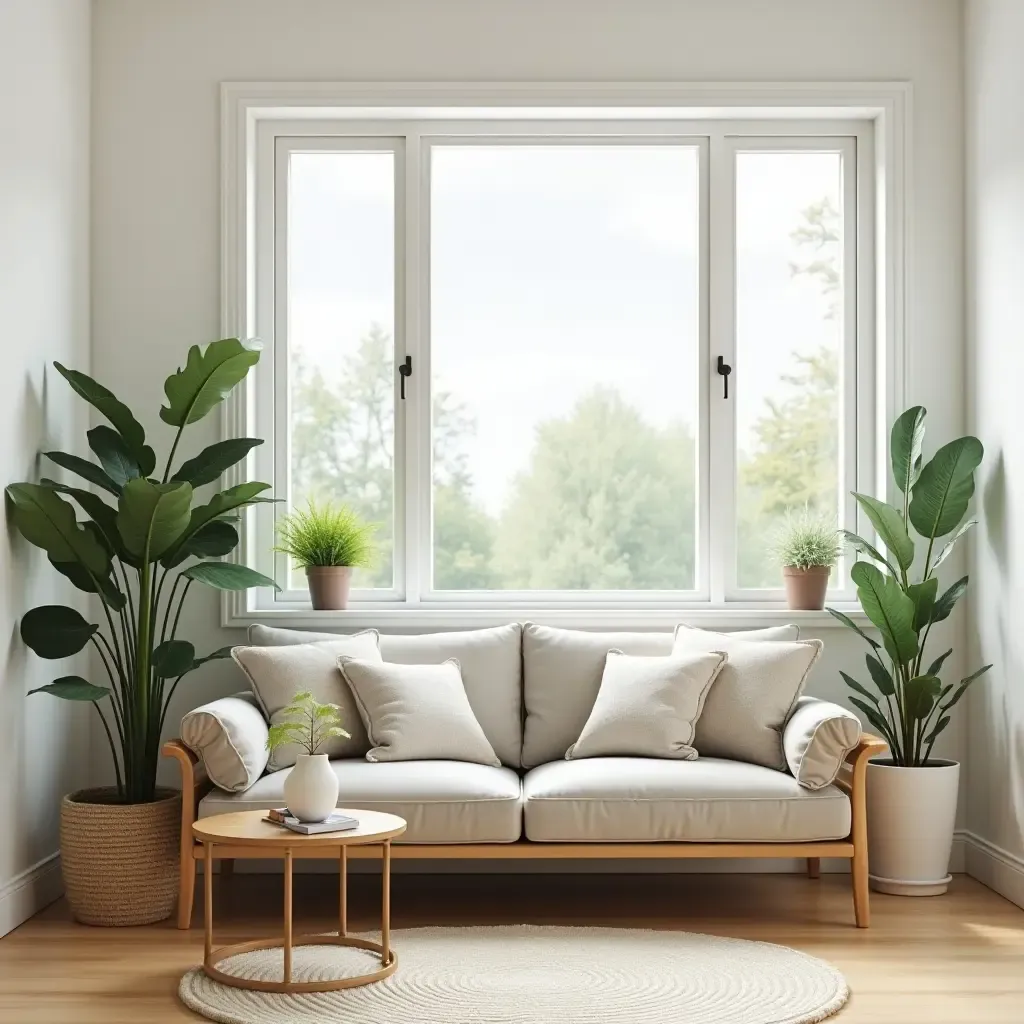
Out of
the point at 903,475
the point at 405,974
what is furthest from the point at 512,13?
the point at 405,974

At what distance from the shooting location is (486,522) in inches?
195

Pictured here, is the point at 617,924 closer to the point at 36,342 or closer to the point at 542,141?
the point at 36,342

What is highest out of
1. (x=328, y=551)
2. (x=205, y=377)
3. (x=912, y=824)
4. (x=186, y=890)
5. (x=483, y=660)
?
(x=205, y=377)

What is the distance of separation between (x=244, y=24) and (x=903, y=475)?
2.94 meters

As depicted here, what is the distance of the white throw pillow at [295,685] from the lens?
4129 millimetres

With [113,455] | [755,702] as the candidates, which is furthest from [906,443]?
[113,455]

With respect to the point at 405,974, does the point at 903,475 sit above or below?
above

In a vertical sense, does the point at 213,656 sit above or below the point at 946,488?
below

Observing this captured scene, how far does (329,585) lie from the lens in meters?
4.63

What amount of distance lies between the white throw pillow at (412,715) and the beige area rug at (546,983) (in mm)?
576

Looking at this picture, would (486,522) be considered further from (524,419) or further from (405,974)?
(405,974)

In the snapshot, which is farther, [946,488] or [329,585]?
[329,585]

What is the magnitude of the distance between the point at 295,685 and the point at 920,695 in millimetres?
2085

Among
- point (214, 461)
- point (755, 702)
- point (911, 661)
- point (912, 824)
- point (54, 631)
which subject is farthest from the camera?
point (911, 661)
